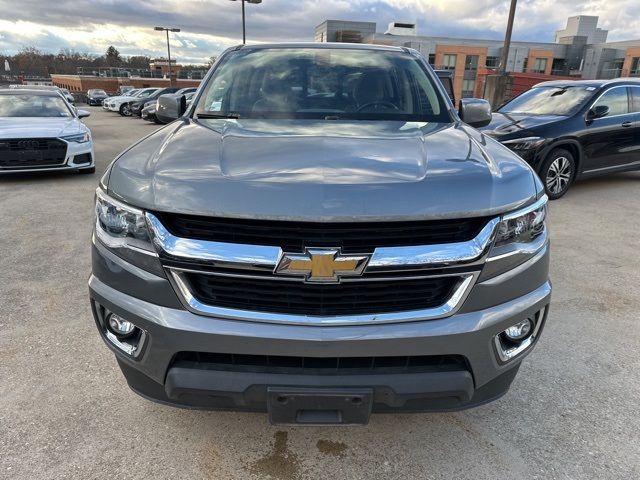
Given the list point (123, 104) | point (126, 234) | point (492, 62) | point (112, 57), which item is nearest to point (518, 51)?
point (492, 62)

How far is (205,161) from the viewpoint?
206 centimetres

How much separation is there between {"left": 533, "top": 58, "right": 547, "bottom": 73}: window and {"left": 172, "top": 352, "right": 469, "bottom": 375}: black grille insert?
73.4 m

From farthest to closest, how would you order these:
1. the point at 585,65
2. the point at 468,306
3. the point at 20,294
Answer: the point at 585,65
the point at 20,294
the point at 468,306

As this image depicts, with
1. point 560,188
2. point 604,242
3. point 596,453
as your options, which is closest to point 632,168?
point 560,188

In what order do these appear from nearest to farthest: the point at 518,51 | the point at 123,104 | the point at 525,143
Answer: the point at 525,143 → the point at 123,104 → the point at 518,51

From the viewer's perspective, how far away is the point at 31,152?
8180mm

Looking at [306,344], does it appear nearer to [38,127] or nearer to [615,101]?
[615,101]

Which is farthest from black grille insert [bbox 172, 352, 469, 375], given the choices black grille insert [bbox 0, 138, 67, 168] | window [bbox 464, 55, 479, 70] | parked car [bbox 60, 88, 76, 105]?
window [bbox 464, 55, 479, 70]

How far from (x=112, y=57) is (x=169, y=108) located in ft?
406

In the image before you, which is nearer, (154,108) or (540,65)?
(154,108)

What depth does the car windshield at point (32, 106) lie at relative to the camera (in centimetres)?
916

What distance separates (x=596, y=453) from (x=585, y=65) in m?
75.3

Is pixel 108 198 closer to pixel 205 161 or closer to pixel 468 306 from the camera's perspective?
pixel 205 161

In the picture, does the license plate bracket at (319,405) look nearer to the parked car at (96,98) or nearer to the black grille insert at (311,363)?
the black grille insert at (311,363)
